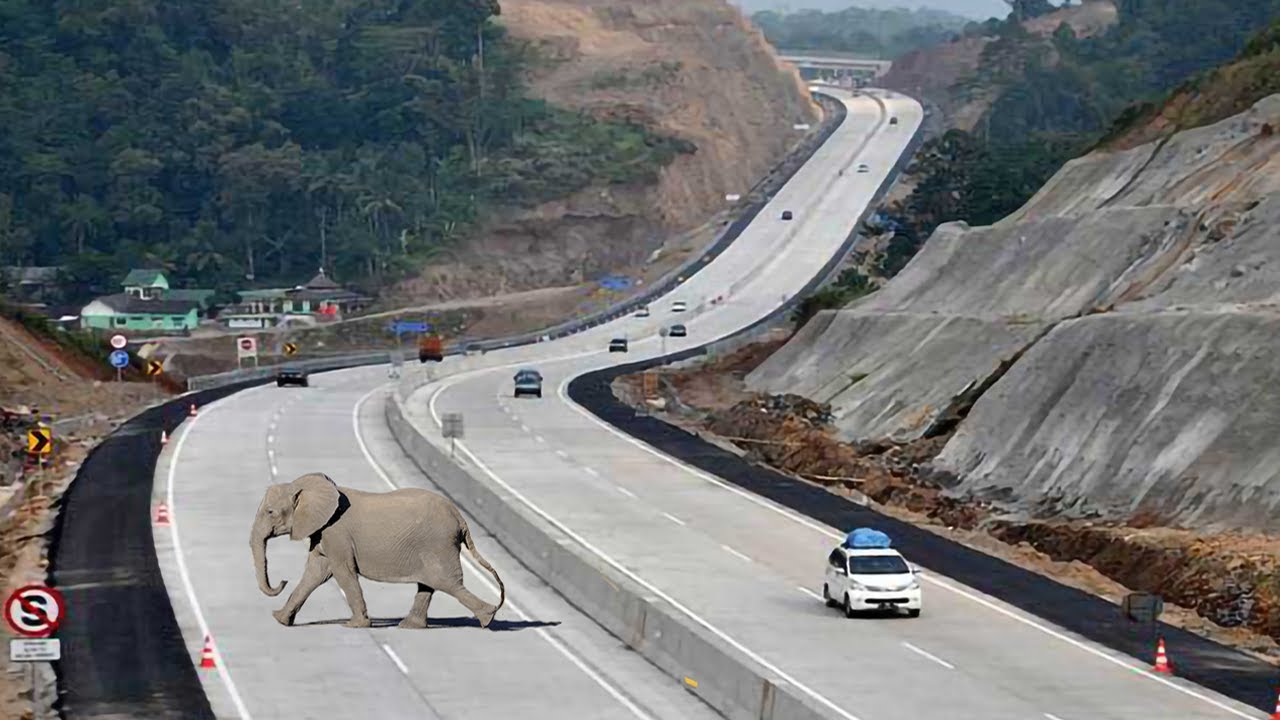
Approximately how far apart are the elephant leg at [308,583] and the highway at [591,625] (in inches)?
12.2

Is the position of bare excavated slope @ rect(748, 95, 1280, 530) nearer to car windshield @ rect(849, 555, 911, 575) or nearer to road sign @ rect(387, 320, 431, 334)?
car windshield @ rect(849, 555, 911, 575)

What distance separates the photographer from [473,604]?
37969 mm

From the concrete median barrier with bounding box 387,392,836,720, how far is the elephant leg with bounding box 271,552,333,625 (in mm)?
5263

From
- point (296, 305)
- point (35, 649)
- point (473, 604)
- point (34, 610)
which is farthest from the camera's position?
point (296, 305)

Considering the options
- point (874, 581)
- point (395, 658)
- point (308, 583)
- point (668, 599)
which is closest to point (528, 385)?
point (668, 599)

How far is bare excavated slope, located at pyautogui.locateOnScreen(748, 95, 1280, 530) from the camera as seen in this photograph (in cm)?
5325

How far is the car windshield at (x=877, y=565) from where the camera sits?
4100cm

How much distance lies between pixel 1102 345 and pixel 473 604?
28.8 metres

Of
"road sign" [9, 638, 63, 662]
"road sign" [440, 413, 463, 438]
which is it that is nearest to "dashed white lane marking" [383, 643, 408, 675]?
"road sign" [9, 638, 63, 662]

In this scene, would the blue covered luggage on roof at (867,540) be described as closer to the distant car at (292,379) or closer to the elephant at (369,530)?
the elephant at (369,530)

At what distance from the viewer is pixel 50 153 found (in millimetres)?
194750

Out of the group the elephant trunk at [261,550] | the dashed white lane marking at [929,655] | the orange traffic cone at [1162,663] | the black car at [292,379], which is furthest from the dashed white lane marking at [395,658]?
the black car at [292,379]

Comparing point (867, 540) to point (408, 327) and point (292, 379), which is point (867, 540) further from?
point (408, 327)

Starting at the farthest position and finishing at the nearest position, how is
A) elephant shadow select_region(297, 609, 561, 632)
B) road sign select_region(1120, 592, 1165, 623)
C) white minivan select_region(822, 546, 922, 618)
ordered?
white minivan select_region(822, 546, 922, 618) < road sign select_region(1120, 592, 1165, 623) < elephant shadow select_region(297, 609, 561, 632)
